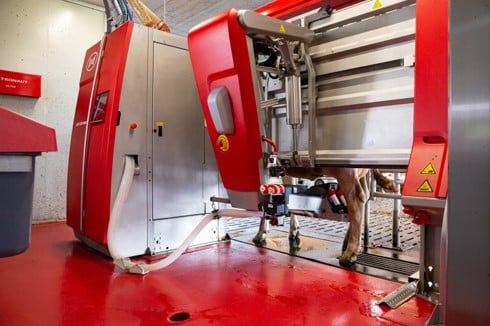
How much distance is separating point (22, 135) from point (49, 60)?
418 cm

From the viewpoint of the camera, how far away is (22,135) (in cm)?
110

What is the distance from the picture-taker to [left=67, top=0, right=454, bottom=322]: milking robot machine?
178cm

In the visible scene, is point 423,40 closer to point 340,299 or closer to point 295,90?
point 295,90

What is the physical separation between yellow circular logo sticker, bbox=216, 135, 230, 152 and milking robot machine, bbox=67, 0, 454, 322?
1cm

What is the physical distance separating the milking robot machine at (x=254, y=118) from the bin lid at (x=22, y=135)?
1.23 metres

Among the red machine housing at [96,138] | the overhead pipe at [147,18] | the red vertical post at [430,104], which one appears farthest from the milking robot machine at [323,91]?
the overhead pipe at [147,18]

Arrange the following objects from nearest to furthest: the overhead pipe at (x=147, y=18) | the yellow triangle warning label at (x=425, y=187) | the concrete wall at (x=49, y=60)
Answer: the yellow triangle warning label at (x=425, y=187)
the overhead pipe at (x=147, y=18)
the concrete wall at (x=49, y=60)

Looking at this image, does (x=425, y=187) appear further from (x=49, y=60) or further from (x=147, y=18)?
(x=49, y=60)

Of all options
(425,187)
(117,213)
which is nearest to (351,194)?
(425,187)

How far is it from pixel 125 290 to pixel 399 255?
7.66 feet

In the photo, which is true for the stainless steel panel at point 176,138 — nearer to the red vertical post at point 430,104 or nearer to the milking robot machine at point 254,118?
the milking robot machine at point 254,118

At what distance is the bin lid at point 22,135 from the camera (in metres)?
1.06

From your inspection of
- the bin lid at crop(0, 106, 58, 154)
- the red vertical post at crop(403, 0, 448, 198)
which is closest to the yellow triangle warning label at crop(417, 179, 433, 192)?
the red vertical post at crop(403, 0, 448, 198)

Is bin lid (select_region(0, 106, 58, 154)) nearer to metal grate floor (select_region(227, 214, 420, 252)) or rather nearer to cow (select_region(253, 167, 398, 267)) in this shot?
cow (select_region(253, 167, 398, 267))
